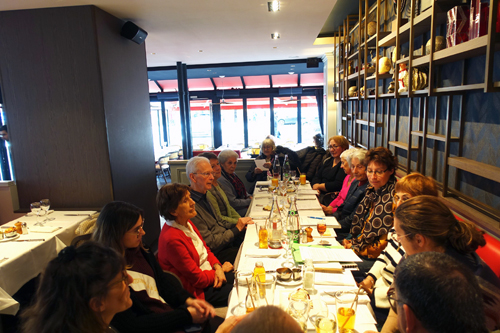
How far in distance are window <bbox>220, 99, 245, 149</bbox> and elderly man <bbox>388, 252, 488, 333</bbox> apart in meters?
12.1

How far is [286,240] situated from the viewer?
2129 mm

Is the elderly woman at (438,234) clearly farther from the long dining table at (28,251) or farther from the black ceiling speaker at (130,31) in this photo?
the black ceiling speaker at (130,31)

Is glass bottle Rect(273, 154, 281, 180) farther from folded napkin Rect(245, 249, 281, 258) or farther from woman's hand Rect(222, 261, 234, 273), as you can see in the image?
folded napkin Rect(245, 249, 281, 258)

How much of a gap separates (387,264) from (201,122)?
1278cm

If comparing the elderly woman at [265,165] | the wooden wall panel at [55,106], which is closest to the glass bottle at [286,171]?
the elderly woman at [265,165]

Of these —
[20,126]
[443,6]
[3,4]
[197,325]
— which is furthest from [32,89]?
[443,6]

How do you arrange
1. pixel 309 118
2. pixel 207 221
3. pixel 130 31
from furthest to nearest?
1. pixel 309 118
2. pixel 130 31
3. pixel 207 221

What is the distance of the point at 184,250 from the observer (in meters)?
2.13

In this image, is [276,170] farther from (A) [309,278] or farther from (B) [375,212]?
(A) [309,278]

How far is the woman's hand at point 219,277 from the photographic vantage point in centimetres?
234

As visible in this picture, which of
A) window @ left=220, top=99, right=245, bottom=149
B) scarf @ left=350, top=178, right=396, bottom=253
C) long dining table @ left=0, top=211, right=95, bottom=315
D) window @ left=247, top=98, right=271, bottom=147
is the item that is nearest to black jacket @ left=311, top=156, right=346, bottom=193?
scarf @ left=350, top=178, right=396, bottom=253

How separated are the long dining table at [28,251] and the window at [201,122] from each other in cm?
1064

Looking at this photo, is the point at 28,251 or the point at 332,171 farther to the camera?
the point at 332,171

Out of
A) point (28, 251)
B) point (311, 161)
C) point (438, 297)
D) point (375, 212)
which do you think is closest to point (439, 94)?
point (375, 212)
